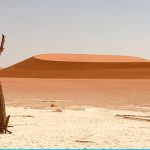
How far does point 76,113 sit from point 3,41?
27.5ft

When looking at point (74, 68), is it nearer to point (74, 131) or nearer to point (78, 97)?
point (78, 97)

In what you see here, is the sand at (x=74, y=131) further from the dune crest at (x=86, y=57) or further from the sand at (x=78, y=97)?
the dune crest at (x=86, y=57)

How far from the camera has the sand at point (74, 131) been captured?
1244 cm

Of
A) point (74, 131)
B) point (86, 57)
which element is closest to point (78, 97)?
point (74, 131)

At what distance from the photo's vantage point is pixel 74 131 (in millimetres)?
14914

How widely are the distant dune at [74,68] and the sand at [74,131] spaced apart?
2572 inches

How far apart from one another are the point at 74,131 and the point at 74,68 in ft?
315

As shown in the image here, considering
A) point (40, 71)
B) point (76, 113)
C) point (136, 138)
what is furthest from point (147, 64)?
point (136, 138)

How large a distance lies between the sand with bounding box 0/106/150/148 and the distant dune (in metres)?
65.3

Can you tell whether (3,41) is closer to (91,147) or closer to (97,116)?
(91,147)

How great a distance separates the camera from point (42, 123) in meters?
17.1

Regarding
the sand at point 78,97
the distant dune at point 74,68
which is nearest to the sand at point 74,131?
the sand at point 78,97

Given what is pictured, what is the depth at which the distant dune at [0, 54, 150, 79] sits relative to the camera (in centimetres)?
9219

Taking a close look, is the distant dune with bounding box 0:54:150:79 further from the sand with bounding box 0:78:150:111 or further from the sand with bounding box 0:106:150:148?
the sand with bounding box 0:106:150:148
